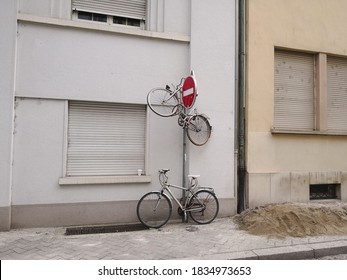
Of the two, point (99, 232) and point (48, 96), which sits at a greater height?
point (48, 96)

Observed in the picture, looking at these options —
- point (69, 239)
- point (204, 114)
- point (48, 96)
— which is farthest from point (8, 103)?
point (204, 114)

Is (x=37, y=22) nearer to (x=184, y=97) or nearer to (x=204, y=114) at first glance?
(x=184, y=97)

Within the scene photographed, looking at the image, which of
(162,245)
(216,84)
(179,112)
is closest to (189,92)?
(179,112)

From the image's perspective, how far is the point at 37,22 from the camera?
572cm

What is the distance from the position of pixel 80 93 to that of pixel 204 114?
281cm

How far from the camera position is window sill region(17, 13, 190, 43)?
5680 millimetres

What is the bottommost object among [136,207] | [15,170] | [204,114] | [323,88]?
[136,207]

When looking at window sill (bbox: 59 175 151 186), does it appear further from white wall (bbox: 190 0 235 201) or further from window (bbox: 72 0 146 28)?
window (bbox: 72 0 146 28)

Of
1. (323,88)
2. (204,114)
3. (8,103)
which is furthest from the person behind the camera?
(323,88)

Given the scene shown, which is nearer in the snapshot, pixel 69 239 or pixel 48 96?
pixel 69 239

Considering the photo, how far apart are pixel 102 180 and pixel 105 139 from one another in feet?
2.96

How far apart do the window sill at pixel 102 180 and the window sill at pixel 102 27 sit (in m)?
3.18

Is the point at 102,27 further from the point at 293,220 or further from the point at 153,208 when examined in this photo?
the point at 293,220

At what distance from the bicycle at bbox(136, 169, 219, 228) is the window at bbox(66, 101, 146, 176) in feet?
2.56
